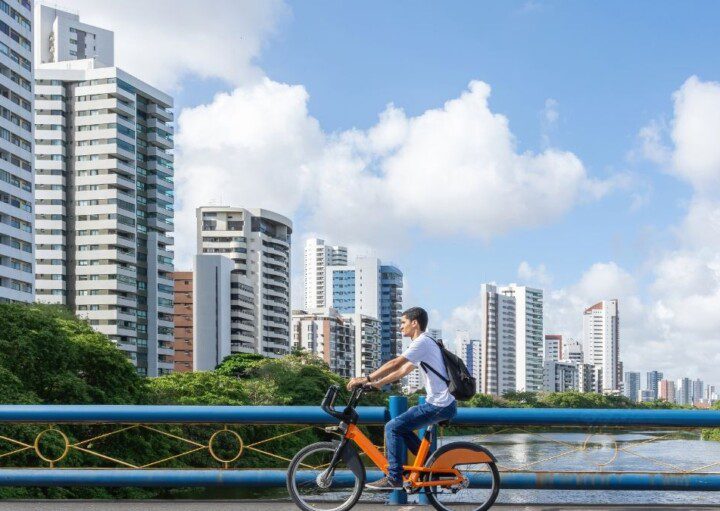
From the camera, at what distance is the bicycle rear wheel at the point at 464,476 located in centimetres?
938

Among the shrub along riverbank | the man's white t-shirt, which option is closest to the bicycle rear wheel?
the man's white t-shirt

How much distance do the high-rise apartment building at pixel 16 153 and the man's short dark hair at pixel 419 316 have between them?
87846 mm

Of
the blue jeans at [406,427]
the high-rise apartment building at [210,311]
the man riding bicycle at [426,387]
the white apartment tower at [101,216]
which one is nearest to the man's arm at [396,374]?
the man riding bicycle at [426,387]

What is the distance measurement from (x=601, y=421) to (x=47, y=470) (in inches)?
219

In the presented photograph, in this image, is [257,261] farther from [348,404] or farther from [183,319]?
[348,404]

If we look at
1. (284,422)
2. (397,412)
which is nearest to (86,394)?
(284,422)

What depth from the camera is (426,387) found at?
9.13m

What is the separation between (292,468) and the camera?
30.7ft

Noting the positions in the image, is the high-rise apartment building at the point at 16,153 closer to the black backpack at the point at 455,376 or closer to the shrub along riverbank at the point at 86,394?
the shrub along riverbank at the point at 86,394

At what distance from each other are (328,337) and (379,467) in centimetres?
17368

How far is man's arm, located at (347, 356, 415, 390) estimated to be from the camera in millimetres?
9047

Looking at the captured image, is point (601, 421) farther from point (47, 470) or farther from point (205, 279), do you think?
point (205, 279)

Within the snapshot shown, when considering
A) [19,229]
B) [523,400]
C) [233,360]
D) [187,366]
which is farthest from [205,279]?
[523,400]

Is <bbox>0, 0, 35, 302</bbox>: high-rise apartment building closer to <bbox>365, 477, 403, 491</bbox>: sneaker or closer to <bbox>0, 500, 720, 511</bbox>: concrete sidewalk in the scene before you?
<bbox>0, 500, 720, 511</bbox>: concrete sidewalk
